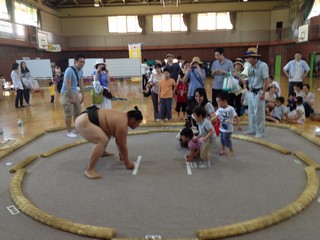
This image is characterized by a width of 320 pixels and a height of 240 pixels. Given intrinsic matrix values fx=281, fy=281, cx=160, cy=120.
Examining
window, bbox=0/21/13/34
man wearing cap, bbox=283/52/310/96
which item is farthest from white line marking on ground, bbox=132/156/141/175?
window, bbox=0/21/13/34

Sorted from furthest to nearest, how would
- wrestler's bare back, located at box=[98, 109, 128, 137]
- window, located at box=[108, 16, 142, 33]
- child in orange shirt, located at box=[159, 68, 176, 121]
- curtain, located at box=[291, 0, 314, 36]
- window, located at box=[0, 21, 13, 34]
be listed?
window, located at box=[108, 16, 142, 33], curtain, located at box=[291, 0, 314, 36], window, located at box=[0, 21, 13, 34], child in orange shirt, located at box=[159, 68, 176, 121], wrestler's bare back, located at box=[98, 109, 128, 137]

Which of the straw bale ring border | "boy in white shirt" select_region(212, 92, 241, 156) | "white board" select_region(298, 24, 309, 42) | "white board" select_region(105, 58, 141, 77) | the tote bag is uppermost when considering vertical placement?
"white board" select_region(298, 24, 309, 42)

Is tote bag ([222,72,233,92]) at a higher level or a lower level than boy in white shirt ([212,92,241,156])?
higher

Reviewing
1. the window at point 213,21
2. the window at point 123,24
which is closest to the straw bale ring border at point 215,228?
the window at point 213,21

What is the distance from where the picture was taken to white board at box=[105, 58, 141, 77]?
1007 centimetres

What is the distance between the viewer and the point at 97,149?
127 inches

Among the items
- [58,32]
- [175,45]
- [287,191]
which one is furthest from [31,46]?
[287,191]

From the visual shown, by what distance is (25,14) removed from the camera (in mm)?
17609

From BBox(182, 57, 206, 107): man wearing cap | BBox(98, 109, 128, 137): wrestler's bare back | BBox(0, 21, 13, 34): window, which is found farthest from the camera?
BBox(0, 21, 13, 34): window

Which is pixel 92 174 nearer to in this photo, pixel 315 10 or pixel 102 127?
pixel 102 127

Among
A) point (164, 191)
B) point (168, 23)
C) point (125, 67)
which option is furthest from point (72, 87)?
point (168, 23)

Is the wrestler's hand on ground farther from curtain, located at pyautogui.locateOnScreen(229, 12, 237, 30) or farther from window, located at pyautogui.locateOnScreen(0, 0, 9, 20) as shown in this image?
curtain, located at pyautogui.locateOnScreen(229, 12, 237, 30)

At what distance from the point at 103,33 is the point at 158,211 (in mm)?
22594

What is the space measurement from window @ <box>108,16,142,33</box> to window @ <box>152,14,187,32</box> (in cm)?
146
